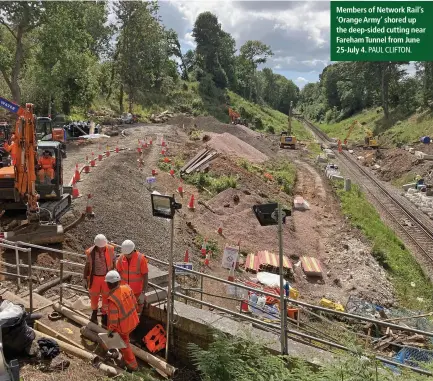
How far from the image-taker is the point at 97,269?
24.1ft

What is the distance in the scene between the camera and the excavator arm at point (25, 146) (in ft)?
36.0

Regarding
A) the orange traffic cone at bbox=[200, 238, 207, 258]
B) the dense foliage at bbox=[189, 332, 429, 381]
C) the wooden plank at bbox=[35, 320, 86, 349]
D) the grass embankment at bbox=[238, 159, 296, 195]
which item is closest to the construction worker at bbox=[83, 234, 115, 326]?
the wooden plank at bbox=[35, 320, 86, 349]

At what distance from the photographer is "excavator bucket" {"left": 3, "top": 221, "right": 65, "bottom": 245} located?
39.3 ft

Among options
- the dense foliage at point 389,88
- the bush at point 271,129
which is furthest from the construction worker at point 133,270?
the bush at point 271,129


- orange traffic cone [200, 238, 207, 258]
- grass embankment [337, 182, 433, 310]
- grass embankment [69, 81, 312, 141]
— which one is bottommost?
grass embankment [337, 182, 433, 310]

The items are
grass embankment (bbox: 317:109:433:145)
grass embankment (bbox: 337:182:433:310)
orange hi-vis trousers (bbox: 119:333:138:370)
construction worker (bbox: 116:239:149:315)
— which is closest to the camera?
orange hi-vis trousers (bbox: 119:333:138:370)

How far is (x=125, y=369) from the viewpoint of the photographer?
6.43 meters

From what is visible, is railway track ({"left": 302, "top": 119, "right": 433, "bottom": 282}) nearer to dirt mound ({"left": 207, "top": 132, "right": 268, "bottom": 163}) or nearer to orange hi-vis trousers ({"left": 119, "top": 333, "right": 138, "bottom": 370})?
dirt mound ({"left": 207, "top": 132, "right": 268, "bottom": 163})

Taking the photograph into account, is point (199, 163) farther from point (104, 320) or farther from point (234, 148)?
point (104, 320)

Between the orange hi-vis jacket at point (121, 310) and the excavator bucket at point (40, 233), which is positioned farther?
the excavator bucket at point (40, 233)

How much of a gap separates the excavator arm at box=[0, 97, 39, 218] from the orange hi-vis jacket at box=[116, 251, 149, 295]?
563cm

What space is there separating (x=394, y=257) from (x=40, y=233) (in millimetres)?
14592

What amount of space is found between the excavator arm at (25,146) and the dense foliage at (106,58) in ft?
69.7

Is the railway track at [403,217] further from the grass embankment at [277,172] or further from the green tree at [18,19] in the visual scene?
the green tree at [18,19]
